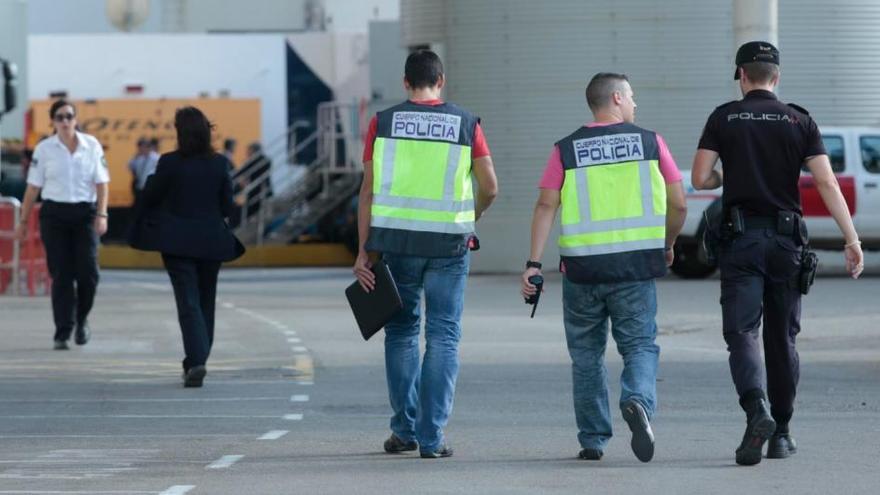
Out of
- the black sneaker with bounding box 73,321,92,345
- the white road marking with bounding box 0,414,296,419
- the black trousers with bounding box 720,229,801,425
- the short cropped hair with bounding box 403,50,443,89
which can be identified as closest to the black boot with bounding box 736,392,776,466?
the black trousers with bounding box 720,229,801,425

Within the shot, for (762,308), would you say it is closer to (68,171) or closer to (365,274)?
(365,274)

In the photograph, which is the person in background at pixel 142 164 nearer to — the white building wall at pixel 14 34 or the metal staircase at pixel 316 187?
the white building wall at pixel 14 34

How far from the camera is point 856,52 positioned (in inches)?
1133

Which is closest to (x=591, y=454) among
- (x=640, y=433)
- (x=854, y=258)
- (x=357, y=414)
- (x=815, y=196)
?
(x=640, y=433)

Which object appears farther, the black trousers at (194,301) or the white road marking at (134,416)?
the black trousers at (194,301)

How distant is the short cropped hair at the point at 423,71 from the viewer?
9742 millimetres

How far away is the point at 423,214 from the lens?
31.9 feet

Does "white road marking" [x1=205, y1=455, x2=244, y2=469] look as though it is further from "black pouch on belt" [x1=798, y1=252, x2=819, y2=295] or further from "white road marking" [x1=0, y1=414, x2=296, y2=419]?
"black pouch on belt" [x1=798, y1=252, x2=819, y2=295]

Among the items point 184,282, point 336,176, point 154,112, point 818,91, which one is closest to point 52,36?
point 154,112

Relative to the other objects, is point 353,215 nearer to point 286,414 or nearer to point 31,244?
point 31,244

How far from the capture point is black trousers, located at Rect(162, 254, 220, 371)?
1330 cm

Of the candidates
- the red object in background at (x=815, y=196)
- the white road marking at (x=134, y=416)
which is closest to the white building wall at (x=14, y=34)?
the red object in background at (x=815, y=196)

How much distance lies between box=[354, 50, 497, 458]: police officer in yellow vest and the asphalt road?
38cm

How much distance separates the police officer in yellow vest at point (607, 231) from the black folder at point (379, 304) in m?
0.62
